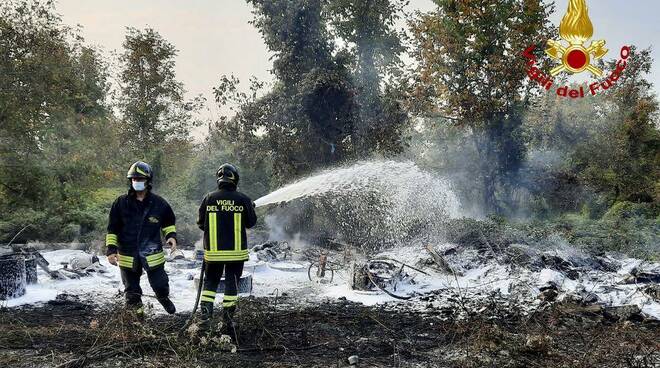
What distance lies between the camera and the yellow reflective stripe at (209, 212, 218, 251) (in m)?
5.63

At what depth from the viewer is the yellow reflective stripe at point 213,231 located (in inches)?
222

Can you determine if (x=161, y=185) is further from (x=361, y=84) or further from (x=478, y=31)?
(x=478, y=31)

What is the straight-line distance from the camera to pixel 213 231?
18.5ft

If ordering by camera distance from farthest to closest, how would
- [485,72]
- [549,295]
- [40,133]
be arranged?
[485,72] → [40,133] → [549,295]

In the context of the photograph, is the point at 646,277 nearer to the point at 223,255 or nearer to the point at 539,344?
the point at 539,344

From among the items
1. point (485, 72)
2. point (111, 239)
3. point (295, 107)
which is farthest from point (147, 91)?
point (111, 239)

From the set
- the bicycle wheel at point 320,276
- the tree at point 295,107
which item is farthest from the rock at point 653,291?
the tree at point 295,107

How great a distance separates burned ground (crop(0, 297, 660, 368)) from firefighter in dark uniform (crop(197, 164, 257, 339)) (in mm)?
425

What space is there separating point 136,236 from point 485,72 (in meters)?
19.1

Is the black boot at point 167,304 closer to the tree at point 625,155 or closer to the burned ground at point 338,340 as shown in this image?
the burned ground at point 338,340

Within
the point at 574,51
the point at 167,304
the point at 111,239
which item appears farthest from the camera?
the point at 574,51

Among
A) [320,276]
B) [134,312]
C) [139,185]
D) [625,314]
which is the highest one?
[139,185]

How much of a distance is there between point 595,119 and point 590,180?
16.8 ft

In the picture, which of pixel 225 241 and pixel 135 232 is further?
pixel 135 232
